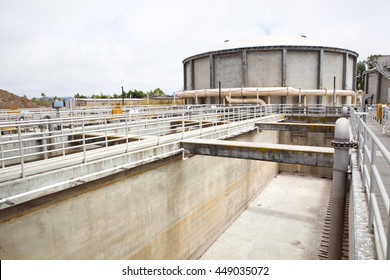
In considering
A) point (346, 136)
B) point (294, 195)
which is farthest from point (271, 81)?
point (346, 136)

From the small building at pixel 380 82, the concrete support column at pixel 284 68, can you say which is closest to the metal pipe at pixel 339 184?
the concrete support column at pixel 284 68

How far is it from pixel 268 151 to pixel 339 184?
2.89 meters

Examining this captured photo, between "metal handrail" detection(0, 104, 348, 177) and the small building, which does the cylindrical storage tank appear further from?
"metal handrail" detection(0, 104, 348, 177)

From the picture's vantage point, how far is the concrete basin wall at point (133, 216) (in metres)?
6.45

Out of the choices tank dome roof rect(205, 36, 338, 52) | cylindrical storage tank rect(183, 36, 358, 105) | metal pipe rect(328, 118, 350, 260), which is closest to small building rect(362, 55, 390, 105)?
cylindrical storage tank rect(183, 36, 358, 105)

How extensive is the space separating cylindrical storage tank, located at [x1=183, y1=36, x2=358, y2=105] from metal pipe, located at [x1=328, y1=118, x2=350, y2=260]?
31245mm

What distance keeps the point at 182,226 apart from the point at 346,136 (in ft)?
23.0

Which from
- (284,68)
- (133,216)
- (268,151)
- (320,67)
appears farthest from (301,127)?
(320,67)

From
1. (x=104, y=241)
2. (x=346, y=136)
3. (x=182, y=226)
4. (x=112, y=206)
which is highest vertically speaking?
(x=346, y=136)

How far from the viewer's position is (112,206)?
8344 mm

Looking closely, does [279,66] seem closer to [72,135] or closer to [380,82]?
[380,82]

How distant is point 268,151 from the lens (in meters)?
9.95
